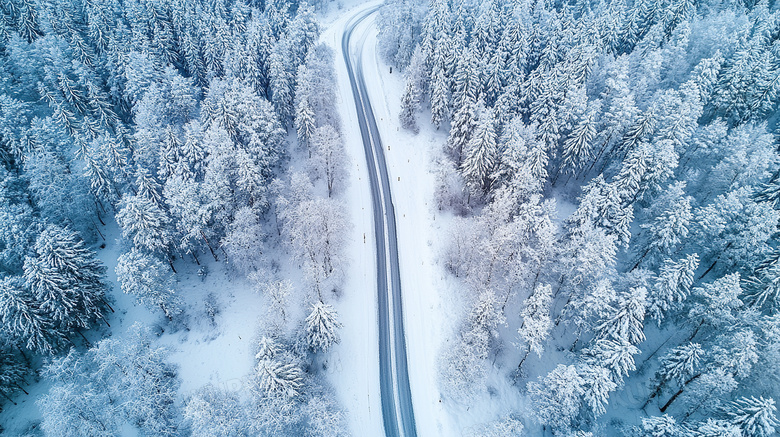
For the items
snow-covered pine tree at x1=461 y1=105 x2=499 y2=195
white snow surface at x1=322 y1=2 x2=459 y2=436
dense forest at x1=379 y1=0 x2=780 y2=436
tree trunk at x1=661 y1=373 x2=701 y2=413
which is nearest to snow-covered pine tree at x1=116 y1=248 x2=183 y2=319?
white snow surface at x1=322 y1=2 x2=459 y2=436

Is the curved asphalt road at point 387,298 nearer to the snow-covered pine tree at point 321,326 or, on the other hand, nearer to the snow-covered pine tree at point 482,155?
the snow-covered pine tree at point 321,326

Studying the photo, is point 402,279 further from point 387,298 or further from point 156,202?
point 156,202

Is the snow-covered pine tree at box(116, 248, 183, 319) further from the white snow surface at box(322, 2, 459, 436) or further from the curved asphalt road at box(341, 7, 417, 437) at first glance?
the curved asphalt road at box(341, 7, 417, 437)

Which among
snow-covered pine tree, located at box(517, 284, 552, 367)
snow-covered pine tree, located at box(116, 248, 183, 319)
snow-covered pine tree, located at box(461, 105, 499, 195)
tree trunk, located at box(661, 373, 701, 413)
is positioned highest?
snow-covered pine tree, located at box(461, 105, 499, 195)

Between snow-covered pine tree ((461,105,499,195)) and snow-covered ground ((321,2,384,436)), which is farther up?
snow-covered pine tree ((461,105,499,195))

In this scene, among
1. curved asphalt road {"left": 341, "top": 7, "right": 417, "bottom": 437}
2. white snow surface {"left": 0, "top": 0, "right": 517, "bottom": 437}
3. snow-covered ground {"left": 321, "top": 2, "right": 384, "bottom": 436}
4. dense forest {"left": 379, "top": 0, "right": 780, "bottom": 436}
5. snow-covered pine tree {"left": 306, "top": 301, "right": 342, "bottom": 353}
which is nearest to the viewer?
dense forest {"left": 379, "top": 0, "right": 780, "bottom": 436}

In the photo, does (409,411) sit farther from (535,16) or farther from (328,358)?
(535,16)

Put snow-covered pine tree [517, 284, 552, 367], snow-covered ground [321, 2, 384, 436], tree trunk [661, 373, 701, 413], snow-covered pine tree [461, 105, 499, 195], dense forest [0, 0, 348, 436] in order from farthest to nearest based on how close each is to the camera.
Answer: snow-covered pine tree [461, 105, 499, 195]
snow-covered ground [321, 2, 384, 436]
dense forest [0, 0, 348, 436]
snow-covered pine tree [517, 284, 552, 367]
tree trunk [661, 373, 701, 413]
